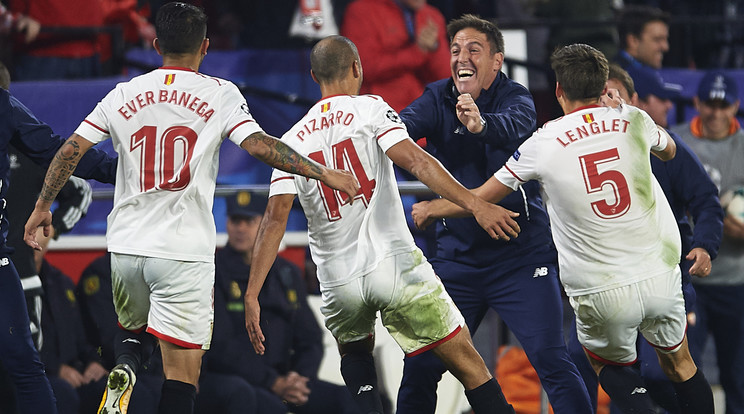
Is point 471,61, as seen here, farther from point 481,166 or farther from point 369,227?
point 369,227

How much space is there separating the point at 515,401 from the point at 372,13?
3314 millimetres

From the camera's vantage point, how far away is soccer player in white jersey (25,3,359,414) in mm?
4941

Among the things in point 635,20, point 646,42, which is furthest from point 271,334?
point 635,20

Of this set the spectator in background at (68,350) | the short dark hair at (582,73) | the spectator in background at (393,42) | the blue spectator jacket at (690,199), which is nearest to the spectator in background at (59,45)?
the spectator in background at (393,42)

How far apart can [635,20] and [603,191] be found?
14.3 feet

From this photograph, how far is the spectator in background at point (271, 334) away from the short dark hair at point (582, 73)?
255 centimetres

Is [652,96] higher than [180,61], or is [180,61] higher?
[180,61]

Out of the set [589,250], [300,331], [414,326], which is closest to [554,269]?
[589,250]

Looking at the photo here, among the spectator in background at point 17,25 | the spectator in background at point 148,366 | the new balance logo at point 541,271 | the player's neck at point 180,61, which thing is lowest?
the spectator in background at point 148,366

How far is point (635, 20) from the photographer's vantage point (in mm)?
8891

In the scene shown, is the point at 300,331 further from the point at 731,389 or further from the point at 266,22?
the point at 266,22

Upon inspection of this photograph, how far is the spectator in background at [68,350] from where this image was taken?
258 inches

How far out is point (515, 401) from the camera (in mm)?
7500

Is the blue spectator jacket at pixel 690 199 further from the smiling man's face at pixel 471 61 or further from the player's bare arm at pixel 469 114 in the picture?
the player's bare arm at pixel 469 114
